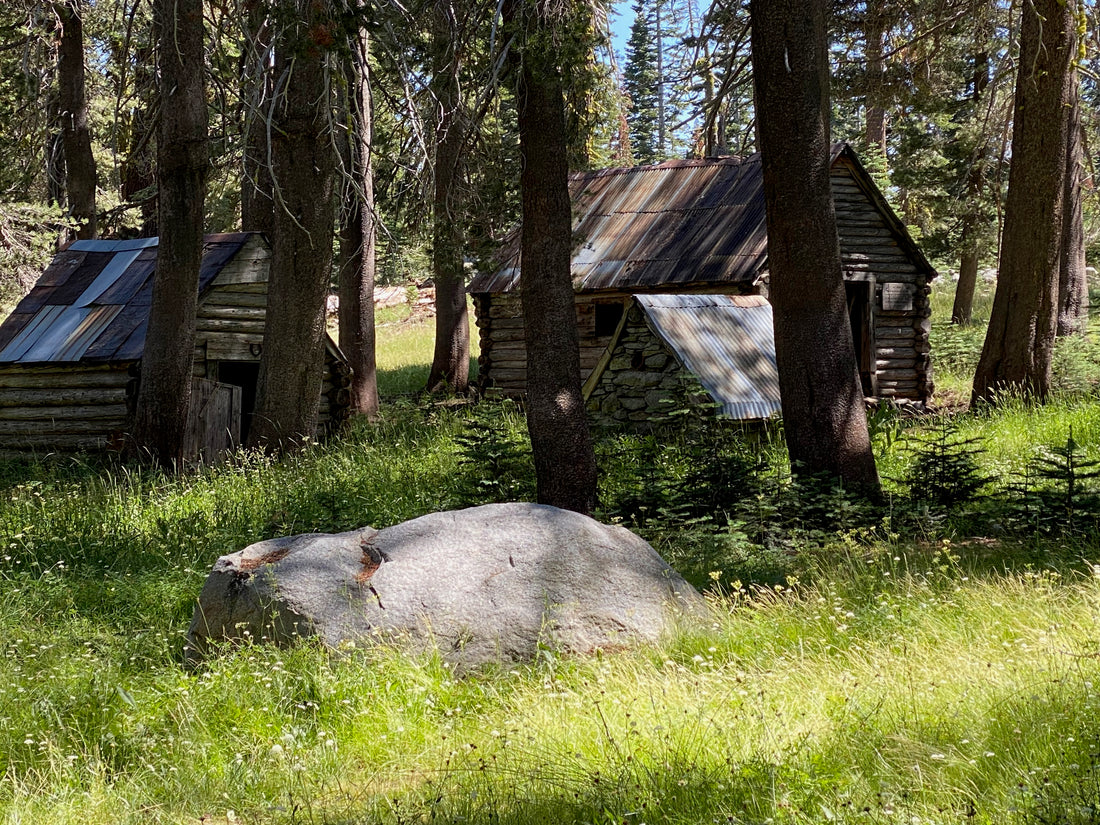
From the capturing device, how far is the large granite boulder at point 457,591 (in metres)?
5.37

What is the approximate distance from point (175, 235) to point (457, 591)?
7.91 meters

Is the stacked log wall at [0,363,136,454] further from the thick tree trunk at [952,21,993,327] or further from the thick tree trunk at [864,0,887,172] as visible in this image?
the thick tree trunk at [952,21,993,327]

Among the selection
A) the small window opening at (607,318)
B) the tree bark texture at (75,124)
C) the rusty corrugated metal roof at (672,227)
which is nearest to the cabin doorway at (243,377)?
the tree bark texture at (75,124)

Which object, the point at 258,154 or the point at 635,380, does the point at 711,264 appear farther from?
the point at 258,154

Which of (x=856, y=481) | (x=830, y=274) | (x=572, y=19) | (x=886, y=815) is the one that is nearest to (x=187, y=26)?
(x=572, y=19)

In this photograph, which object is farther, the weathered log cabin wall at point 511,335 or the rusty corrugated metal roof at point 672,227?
the weathered log cabin wall at point 511,335

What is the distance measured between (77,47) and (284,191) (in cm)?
728

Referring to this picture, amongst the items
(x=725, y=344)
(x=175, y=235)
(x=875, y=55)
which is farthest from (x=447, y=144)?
(x=875, y=55)

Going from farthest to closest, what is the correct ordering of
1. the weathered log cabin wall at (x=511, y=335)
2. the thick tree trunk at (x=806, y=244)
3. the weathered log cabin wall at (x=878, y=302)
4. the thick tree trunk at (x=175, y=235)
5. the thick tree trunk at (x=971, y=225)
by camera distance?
the thick tree trunk at (x=971, y=225) < the weathered log cabin wall at (x=511, y=335) < the weathered log cabin wall at (x=878, y=302) < the thick tree trunk at (x=175, y=235) < the thick tree trunk at (x=806, y=244)

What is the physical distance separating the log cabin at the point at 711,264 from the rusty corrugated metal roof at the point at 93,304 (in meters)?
5.36

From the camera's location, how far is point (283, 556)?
582 cm

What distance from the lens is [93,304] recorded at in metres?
14.8

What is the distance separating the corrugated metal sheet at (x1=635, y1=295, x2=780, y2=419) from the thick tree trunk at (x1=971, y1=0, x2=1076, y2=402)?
10.1ft

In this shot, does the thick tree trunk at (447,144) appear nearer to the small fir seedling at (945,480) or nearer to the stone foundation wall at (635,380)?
the stone foundation wall at (635,380)
